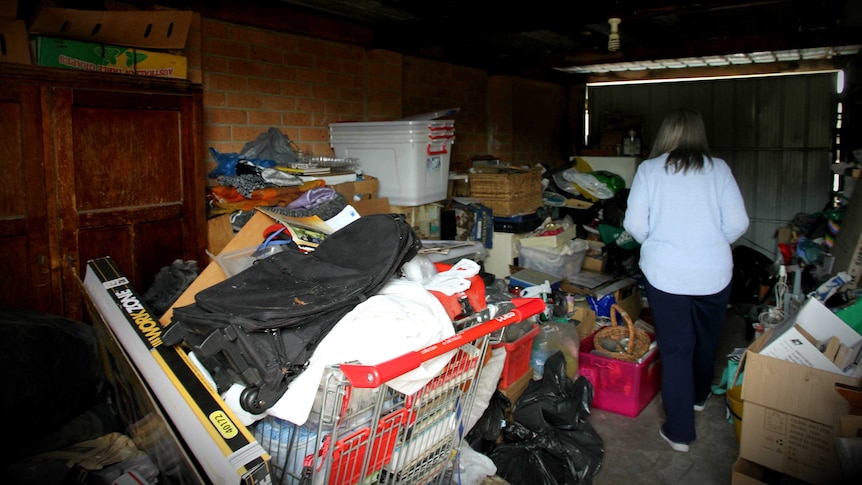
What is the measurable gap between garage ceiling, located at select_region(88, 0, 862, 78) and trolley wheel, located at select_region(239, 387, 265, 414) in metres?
2.25

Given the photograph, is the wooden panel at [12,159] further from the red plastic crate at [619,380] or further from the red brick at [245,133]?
the red plastic crate at [619,380]

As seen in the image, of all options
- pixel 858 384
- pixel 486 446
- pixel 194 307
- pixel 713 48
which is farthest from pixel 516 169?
pixel 194 307

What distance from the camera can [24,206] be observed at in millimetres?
2293

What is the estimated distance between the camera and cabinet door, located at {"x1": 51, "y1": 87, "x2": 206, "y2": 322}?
2398 mm

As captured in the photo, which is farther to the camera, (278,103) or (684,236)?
(278,103)

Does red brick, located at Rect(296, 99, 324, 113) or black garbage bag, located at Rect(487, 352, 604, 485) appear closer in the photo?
black garbage bag, located at Rect(487, 352, 604, 485)

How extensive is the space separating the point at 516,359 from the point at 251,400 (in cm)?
179

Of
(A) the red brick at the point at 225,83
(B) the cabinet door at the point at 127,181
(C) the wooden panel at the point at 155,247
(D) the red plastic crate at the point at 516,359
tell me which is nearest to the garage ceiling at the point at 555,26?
(A) the red brick at the point at 225,83

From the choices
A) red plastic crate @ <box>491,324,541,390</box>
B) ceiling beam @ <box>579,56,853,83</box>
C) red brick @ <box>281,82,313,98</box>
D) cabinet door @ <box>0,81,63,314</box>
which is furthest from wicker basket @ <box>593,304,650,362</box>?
ceiling beam @ <box>579,56,853,83</box>

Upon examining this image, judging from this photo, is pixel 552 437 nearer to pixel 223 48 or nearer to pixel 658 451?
pixel 658 451

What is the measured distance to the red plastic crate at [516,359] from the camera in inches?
119

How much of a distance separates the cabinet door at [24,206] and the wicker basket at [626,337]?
2802 mm

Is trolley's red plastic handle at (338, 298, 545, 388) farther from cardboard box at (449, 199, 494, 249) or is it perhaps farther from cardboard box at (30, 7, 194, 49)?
cardboard box at (449, 199, 494, 249)

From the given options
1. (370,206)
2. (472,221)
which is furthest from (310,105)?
(472,221)
